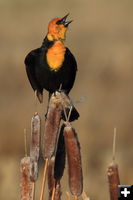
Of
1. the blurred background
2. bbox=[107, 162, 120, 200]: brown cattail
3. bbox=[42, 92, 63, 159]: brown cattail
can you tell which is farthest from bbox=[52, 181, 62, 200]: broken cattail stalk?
the blurred background

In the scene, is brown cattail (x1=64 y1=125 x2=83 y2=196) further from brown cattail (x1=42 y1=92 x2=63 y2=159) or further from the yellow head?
the yellow head

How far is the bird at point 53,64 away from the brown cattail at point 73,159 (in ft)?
2.73

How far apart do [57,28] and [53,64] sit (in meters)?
0.17

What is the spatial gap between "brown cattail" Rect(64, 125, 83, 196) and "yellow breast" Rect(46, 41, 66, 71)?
0.82 m

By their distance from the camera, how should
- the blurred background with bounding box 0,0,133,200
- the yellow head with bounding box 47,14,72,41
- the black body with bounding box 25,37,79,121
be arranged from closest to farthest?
the yellow head with bounding box 47,14,72,41, the black body with bounding box 25,37,79,121, the blurred background with bounding box 0,0,133,200

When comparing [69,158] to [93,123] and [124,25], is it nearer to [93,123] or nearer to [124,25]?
[93,123]

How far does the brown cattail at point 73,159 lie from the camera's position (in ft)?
10.7

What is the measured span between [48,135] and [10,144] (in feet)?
18.8

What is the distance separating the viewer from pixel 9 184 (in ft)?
26.4

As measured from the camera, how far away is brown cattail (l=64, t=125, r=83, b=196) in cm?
327

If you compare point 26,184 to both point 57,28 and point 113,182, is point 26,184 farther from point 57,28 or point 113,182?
point 57,28

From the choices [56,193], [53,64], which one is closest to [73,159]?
[56,193]

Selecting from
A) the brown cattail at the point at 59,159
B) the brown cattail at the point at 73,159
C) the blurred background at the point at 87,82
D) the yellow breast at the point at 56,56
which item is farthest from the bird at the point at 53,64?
the blurred background at the point at 87,82

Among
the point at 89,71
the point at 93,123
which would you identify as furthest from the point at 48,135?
the point at 89,71
